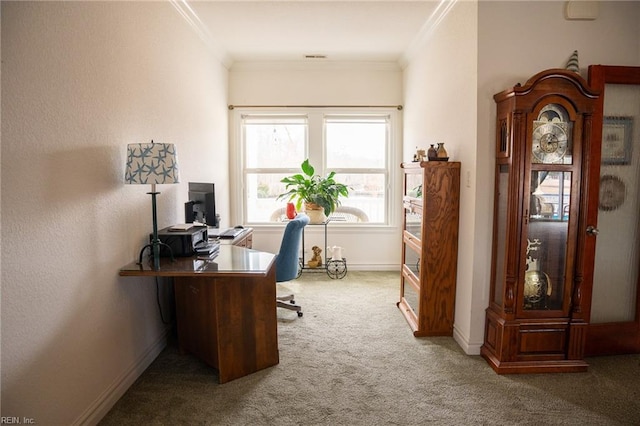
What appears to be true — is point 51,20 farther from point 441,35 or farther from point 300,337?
point 441,35

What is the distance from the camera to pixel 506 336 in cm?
243

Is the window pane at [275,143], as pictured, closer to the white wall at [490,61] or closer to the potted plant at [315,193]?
the potted plant at [315,193]

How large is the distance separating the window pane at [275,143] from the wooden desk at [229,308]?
2.63 metres

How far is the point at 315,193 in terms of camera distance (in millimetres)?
4617

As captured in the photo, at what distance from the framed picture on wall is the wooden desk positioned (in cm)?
247

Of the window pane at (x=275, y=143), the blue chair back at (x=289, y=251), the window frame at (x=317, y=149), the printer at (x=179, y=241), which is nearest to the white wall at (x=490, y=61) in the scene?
the blue chair back at (x=289, y=251)

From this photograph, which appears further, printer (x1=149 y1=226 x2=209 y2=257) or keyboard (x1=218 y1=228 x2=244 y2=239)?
keyboard (x1=218 y1=228 x2=244 y2=239)

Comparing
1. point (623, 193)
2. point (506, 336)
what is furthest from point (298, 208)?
point (623, 193)

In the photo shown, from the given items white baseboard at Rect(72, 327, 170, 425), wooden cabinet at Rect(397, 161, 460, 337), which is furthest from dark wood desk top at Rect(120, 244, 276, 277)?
wooden cabinet at Rect(397, 161, 460, 337)

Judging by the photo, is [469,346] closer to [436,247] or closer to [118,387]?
[436,247]

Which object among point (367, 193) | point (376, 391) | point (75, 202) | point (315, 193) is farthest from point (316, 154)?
point (75, 202)

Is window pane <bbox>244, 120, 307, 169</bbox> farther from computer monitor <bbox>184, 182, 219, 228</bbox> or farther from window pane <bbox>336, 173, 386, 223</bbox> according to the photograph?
computer monitor <bbox>184, 182, 219, 228</bbox>

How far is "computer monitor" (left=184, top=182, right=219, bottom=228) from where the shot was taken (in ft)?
10.1

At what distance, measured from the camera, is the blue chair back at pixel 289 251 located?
3184mm
